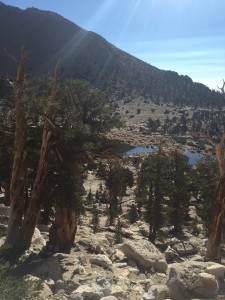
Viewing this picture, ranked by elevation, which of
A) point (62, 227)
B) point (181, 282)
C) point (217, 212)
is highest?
point (217, 212)

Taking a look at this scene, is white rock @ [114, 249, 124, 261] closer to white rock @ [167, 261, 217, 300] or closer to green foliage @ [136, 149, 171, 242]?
white rock @ [167, 261, 217, 300]

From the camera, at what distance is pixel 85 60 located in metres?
173

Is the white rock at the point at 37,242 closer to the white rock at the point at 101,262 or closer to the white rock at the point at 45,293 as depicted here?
the white rock at the point at 101,262

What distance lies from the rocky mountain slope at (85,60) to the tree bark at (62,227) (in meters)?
143

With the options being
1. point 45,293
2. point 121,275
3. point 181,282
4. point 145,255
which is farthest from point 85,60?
point 45,293

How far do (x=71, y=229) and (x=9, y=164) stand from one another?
5.60 meters

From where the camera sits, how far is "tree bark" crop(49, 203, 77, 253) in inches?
595

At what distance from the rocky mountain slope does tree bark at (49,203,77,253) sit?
468 ft

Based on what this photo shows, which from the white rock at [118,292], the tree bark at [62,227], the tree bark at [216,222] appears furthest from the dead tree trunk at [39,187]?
the tree bark at [216,222]

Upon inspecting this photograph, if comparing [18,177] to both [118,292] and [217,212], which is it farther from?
[217,212]

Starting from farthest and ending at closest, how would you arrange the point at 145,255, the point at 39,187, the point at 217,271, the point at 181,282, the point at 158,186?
the point at 158,186 → the point at 39,187 → the point at 145,255 → the point at 217,271 → the point at 181,282

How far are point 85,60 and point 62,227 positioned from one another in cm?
16330

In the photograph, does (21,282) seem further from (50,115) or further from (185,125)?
(185,125)

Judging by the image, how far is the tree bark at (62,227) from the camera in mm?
15109
